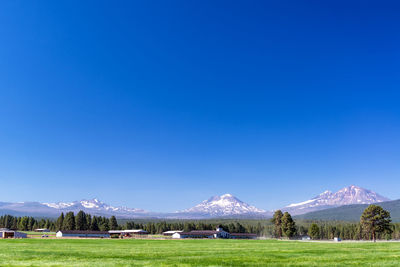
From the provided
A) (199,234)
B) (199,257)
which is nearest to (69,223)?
(199,234)

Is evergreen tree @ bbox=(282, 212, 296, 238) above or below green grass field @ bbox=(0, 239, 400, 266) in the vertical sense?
below

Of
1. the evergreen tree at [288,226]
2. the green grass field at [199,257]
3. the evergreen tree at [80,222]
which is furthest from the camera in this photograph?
the evergreen tree at [80,222]

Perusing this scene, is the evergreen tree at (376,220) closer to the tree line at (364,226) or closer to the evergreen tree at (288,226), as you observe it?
the tree line at (364,226)

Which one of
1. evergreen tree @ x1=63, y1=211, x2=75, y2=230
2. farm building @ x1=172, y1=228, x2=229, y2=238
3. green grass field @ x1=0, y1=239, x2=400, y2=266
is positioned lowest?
farm building @ x1=172, y1=228, x2=229, y2=238

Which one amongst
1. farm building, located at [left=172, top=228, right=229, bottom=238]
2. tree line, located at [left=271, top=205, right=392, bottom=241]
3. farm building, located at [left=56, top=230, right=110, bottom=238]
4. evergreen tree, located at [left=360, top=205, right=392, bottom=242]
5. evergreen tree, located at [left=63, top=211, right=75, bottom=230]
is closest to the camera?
evergreen tree, located at [left=360, top=205, right=392, bottom=242]

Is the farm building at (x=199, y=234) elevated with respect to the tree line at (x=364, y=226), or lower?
lower

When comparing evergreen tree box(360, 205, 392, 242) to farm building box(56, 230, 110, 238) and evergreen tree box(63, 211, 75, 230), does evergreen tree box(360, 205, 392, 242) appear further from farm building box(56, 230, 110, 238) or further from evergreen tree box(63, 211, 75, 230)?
evergreen tree box(63, 211, 75, 230)

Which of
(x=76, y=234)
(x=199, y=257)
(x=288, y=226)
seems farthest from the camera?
(x=76, y=234)

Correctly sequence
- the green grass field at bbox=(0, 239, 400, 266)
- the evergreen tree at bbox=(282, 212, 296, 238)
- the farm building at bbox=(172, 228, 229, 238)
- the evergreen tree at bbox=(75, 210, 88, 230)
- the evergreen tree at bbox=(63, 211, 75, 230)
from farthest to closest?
1. the evergreen tree at bbox=(75, 210, 88, 230)
2. the evergreen tree at bbox=(63, 211, 75, 230)
3. the farm building at bbox=(172, 228, 229, 238)
4. the evergreen tree at bbox=(282, 212, 296, 238)
5. the green grass field at bbox=(0, 239, 400, 266)

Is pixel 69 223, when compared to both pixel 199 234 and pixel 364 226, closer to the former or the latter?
pixel 199 234

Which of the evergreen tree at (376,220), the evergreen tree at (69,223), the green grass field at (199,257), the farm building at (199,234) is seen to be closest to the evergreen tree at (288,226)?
the farm building at (199,234)

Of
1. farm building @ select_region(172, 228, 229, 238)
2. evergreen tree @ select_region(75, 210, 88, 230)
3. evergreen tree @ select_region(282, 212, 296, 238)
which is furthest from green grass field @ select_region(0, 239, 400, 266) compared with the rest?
evergreen tree @ select_region(75, 210, 88, 230)

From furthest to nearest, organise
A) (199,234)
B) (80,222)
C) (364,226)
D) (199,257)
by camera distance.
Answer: (80,222)
(199,234)
(364,226)
(199,257)

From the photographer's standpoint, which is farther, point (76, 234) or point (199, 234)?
point (199, 234)
